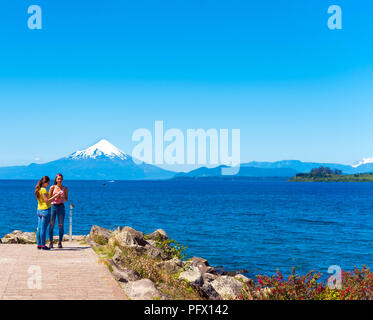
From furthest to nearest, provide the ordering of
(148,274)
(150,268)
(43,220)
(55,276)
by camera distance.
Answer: (43,220)
(150,268)
(148,274)
(55,276)

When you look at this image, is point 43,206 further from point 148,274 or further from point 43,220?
point 148,274

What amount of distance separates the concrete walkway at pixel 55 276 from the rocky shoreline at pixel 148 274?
1.39ft

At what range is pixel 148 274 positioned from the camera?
40.8 feet

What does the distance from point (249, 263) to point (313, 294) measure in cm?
1726

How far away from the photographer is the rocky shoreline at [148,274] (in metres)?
10.3

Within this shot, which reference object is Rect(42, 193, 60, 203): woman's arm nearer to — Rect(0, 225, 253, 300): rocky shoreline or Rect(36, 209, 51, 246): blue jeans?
Rect(36, 209, 51, 246): blue jeans

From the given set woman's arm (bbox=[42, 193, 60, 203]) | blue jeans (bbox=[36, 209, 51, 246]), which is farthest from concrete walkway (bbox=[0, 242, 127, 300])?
woman's arm (bbox=[42, 193, 60, 203])

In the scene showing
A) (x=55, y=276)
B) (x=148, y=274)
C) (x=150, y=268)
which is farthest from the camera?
(x=150, y=268)

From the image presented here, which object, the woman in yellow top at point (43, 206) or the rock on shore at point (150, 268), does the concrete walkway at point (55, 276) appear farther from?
the woman in yellow top at point (43, 206)

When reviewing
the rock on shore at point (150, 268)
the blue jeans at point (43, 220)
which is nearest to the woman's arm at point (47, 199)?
the blue jeans at point (43, 220)

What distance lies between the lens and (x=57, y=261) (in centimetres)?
1359

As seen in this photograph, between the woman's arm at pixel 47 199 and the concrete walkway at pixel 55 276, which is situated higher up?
the woman's arm at pixel 47 199

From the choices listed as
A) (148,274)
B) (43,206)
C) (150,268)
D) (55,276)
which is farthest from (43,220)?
(148,274)

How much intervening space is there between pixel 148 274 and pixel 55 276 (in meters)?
2.61
